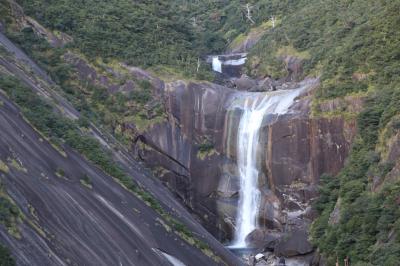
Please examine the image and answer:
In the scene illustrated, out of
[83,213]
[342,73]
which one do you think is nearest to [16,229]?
[83,213]

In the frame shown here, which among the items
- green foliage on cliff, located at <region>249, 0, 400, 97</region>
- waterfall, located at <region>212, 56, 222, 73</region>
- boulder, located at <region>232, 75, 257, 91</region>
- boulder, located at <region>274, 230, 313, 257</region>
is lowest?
boulder, located at <region>274, 230, 313, 257</region>

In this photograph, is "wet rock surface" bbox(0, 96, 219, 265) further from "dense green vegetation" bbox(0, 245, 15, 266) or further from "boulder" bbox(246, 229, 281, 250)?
"boulder" bbox(246, 229, 281, 250)

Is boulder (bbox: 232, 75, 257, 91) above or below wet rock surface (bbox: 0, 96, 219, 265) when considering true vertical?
above

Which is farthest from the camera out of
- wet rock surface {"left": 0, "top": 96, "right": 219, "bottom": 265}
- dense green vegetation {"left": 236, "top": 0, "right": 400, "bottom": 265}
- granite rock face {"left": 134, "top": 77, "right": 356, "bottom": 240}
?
granite rock face {"left": 134, "top": 77, "right": 356, "bottom": 240}

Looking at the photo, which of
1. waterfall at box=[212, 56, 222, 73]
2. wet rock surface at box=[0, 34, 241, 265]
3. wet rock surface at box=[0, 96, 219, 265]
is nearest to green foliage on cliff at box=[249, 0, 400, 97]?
waterfall at box=[212, 56, 222, 73]

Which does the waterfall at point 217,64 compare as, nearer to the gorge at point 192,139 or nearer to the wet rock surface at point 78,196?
the gorge at point 192,139

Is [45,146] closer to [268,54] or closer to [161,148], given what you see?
[161,148]

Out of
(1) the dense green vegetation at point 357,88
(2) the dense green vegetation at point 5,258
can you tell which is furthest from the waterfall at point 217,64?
(2) the dense green vegetation at point 5,258
